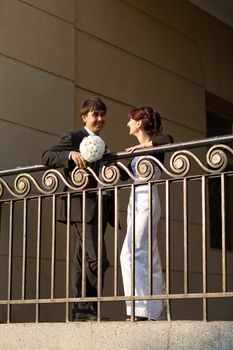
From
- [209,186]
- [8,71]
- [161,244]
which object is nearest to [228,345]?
[8,71]

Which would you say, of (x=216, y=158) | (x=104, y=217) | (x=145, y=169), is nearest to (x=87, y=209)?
(x=104, y=217)

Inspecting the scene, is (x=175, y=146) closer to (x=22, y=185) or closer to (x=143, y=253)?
(x=143, y=253)

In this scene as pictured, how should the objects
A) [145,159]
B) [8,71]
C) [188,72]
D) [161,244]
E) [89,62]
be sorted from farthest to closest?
1. [188,72]
2. [161,244]
3. [89,62]
4. [8,71]
5. [145,159]

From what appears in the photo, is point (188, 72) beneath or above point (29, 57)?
above

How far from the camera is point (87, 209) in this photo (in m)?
6.01

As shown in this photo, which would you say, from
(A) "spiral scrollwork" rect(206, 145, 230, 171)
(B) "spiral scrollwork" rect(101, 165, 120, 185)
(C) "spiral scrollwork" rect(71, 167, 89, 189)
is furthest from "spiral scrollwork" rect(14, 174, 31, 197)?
(A) "spiral scrollwork" rect(206, 145, 230, 171)

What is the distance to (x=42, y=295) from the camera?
7523mm

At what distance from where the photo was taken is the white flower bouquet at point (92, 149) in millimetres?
5543

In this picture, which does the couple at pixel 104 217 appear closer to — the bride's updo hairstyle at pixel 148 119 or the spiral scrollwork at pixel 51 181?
the bride's updo hairstyle at pixel 148 119

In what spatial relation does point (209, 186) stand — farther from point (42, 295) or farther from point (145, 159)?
point (145, 159)

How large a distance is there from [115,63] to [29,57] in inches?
59.0

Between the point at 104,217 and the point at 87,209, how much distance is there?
0.63 ft

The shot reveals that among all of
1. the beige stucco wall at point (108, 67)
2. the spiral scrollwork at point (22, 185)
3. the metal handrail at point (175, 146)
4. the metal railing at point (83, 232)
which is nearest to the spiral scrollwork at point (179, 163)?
the metal railing at point (83, 232)

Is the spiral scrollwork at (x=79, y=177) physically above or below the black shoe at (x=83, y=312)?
above
